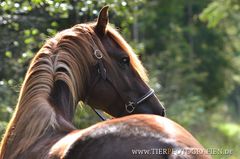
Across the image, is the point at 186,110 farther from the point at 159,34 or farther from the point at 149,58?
the point at 159,34

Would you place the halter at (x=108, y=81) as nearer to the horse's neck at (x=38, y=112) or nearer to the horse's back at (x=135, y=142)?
the horse's neck at (x=38, y=112)

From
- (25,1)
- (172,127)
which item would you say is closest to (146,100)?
(172,127)

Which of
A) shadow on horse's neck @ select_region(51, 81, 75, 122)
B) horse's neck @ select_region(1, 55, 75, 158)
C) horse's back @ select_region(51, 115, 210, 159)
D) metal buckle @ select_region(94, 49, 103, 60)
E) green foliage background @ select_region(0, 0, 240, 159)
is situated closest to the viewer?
horse's back @ select_region(51, 115, 210, 159)

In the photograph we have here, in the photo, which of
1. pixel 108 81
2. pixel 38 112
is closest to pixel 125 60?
pixel 108 81

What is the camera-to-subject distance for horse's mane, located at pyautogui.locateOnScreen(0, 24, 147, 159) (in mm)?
3729

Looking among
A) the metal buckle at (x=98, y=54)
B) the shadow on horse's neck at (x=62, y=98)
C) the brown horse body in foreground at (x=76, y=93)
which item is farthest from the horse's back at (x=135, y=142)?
the metal buckle at (x=98, y=54)

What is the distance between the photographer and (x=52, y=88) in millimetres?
4039

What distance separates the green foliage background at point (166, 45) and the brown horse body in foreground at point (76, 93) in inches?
21.9

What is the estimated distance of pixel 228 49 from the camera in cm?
3188

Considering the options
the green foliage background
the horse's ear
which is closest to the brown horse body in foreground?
the horse's ear

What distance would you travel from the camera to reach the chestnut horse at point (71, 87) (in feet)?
12.2

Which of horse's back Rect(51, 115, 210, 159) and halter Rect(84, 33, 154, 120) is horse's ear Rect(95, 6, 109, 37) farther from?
horse's back Rect(51, 115, 210, 159)

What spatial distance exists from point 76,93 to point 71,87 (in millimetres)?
142

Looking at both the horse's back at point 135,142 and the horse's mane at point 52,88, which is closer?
the horse's back at point 135,142
